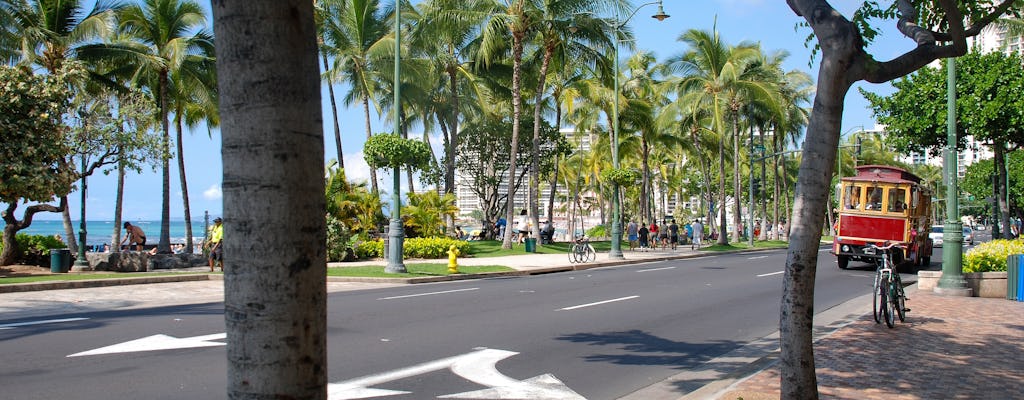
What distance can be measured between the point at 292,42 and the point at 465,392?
199 inches

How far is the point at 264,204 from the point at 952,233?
1602 centimetres

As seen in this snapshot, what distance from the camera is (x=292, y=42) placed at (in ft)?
8.50

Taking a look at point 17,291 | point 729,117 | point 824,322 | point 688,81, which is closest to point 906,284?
point 824,322

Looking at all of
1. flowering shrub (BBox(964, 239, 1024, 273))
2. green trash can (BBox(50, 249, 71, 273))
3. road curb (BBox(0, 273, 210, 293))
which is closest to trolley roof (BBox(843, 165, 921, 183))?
flowering shrub (BBox(964, 239, 1024, 273))

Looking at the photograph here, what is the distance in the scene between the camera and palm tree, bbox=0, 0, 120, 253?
23.8 metres

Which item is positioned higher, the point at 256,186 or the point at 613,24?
the point at 613,24

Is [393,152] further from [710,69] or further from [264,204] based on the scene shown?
[710,69]

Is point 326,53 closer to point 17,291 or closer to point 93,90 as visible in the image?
point 93,90

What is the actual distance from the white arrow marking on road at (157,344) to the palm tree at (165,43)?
20753 millimetres

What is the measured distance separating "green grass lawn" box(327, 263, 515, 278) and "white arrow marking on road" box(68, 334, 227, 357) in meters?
10.1

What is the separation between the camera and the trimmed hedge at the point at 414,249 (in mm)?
27891

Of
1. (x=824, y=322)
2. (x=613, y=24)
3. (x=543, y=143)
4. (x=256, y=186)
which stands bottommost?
(x=824, y=322)

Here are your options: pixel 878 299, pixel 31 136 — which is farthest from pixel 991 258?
pixel 31 136

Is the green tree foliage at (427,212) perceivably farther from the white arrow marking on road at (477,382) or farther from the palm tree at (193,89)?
the white arrow marking on road at (477,382)
